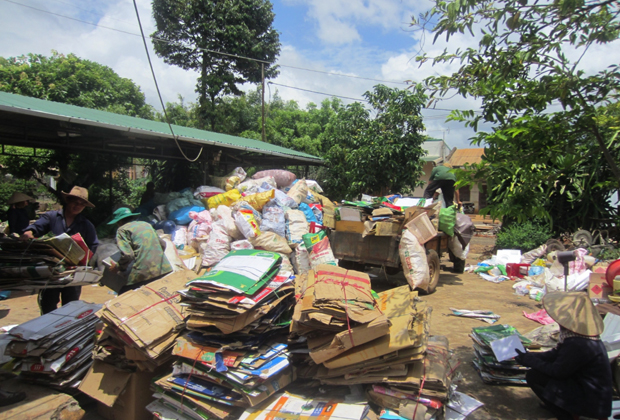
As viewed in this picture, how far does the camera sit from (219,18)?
1800 centimetres

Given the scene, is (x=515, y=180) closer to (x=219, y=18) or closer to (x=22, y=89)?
(x=219, y=18)

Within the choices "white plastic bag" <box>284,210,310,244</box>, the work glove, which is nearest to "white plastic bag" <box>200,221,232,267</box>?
"white plastic bag" <box>284,210,310,244</box>

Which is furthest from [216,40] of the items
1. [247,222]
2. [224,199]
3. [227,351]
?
[227,351]

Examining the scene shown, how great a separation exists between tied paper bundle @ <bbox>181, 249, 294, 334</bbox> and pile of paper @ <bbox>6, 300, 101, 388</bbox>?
107 cm

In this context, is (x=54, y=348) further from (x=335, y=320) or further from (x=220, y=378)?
(x=335, y=320)

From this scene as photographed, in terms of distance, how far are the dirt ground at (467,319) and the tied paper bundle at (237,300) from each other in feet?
4.33

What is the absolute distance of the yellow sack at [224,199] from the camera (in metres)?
8.13

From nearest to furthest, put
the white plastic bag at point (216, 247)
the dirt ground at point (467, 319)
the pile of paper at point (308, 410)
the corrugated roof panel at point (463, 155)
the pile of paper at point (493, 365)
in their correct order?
the pile of paper at point (308, 410)
the dirt ground at point (467, 319)
the pile of paper at point (493, 365)
the white plastic bag at point (216, 247)
the corrugated roof panel at point (463, 155)

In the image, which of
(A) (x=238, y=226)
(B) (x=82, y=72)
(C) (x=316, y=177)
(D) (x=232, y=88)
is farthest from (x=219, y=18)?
(A) (x=238, y=226)

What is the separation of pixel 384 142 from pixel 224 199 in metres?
6.18

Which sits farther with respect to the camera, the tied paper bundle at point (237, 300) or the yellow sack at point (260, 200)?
the yellow sack at point (260, 200)

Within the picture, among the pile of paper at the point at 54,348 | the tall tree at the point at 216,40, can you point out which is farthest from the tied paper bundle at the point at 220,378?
the tall tree at the point at 216,40

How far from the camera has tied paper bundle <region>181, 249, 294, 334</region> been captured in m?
2.84

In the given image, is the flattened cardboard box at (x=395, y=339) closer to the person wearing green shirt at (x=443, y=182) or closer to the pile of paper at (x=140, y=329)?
the pile of paper at (x=140, y=329)
